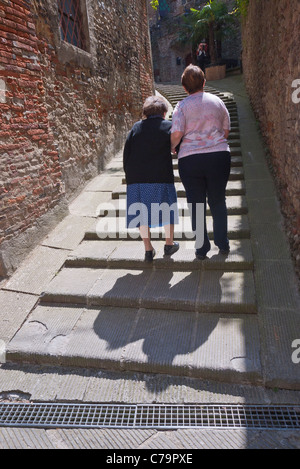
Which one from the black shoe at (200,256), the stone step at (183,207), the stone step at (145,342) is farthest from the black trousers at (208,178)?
the stone step at (183,207)

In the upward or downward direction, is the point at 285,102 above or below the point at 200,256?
above

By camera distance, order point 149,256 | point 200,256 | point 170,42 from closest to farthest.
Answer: point 200,256
point 149,256
point 170,42

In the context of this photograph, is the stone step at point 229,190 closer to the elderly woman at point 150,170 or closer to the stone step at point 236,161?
the stone step at point 236,161

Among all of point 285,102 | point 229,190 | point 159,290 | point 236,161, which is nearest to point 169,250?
point 159,290

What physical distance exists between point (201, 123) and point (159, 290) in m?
1.52

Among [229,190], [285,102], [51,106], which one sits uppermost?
[51,106]

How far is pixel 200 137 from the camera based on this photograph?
9.14ft

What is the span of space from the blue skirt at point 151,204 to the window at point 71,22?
337 centimetres

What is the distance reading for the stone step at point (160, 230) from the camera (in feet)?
12.2

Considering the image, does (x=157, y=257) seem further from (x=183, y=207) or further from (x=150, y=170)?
(x=183, y=207)

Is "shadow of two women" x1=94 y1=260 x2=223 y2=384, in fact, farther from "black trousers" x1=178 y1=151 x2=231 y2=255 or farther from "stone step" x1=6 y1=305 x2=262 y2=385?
"black trousers" x1=178 y1=151 x2=231 y2=255
